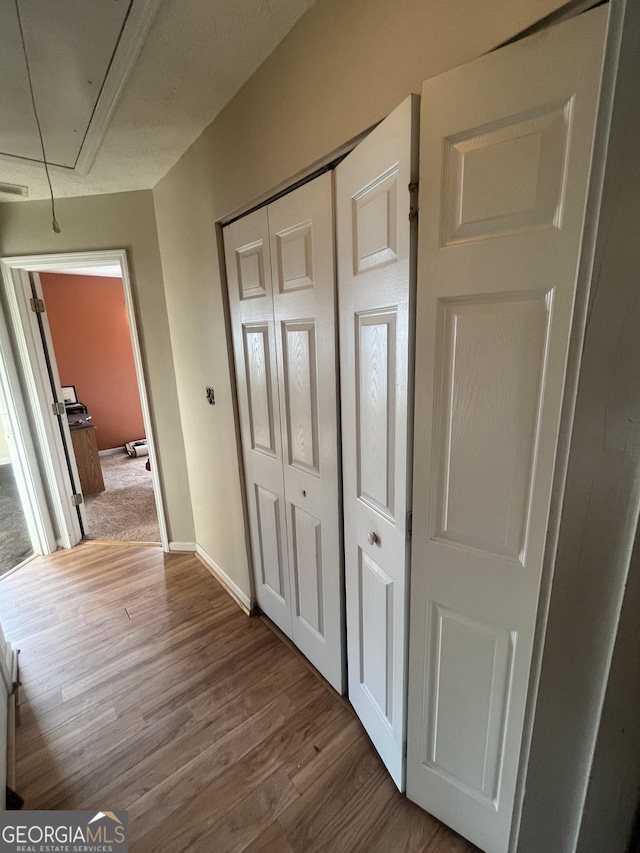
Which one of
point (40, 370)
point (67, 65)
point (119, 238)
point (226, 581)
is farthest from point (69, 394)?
point (67, 65)

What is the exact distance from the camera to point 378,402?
110 centimetres

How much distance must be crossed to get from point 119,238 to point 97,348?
119 inches

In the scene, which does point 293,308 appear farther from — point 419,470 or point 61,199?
point 61,199

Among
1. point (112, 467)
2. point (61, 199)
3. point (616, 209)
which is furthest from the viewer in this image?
point (112, 467)

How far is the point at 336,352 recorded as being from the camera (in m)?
1.27

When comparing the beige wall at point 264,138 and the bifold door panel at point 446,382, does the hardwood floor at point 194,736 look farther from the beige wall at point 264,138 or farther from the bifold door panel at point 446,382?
the beige wall at point 264,138

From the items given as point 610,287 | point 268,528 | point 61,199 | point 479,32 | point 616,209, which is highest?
point 61,199

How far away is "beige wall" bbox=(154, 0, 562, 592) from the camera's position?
83cm

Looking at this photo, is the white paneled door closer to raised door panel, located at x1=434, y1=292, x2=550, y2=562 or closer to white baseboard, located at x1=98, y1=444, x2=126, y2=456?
raised door panel, located at x1=434, y1=292, x2=550, y2=562

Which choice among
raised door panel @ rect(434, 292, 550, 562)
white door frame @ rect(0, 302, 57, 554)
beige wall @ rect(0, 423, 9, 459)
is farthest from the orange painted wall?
raised door panel @ rect(434, 292, 550, 562)

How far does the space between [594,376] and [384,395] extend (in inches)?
21.9

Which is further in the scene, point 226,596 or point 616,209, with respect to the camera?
point 226,596

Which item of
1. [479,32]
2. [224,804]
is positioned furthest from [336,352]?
[224,804]

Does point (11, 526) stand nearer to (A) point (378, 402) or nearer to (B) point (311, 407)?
(B) point (311, 407)
